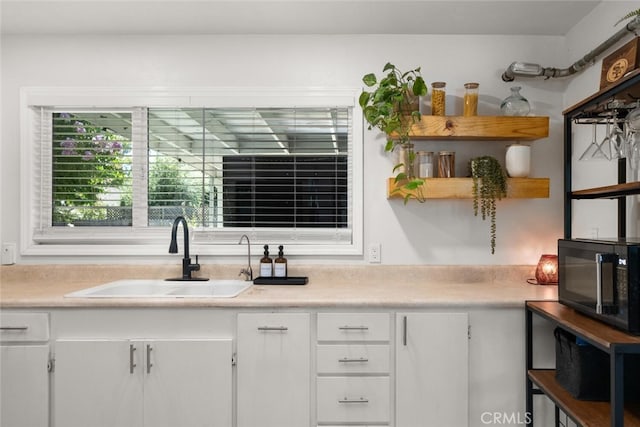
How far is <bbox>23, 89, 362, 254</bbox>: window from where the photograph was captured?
2.51 metres

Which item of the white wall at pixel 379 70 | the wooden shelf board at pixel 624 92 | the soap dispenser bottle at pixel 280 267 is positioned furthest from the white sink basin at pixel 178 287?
the wooden shelf board at pixel 624 92

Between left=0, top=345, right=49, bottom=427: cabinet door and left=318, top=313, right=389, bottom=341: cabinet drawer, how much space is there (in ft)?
4.27

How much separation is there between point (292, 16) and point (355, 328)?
1708 millimetres

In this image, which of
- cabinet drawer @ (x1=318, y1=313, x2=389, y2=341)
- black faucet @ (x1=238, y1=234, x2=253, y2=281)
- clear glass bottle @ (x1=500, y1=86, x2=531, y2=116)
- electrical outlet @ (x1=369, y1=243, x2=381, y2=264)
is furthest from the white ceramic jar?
black faucet @ (x1=238, y1=234, x2=253, y2=281)

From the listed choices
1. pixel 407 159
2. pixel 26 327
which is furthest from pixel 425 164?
pixel 26 327

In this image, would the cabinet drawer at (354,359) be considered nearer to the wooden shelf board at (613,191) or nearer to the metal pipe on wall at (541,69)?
the wooden shelf board at (613,191)

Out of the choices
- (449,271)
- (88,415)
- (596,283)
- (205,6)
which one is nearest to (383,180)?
(449,271)

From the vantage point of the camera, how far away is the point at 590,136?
2.20 metres

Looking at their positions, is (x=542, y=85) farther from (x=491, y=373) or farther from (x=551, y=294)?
(x=491, y=373)

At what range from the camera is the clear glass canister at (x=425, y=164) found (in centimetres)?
228

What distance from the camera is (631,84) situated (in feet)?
4.82

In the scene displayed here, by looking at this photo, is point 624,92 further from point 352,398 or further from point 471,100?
point 352,398

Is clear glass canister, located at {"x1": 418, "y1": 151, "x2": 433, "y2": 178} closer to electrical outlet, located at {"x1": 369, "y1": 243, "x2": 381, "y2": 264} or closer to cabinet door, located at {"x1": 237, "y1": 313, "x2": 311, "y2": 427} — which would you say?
electrical outlet, located at {"x1": 369, "y1": 243, "x2": 381, "y2": 264}

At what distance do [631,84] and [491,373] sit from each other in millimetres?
1338
